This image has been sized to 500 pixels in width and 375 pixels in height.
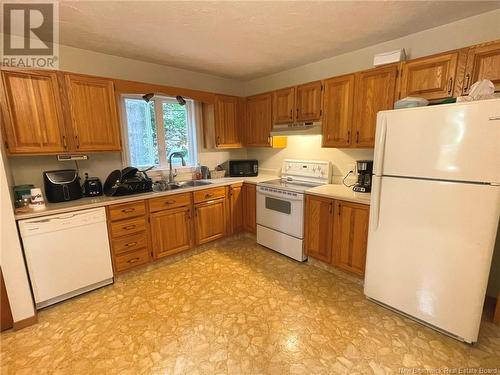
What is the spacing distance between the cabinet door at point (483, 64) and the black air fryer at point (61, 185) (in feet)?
12.0

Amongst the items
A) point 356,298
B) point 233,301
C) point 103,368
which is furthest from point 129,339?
point 356,298

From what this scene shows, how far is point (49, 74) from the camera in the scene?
219 centimetres

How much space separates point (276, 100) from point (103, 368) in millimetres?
3279

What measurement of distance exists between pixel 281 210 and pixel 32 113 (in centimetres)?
269

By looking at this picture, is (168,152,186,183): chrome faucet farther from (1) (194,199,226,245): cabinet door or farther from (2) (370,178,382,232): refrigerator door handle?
(2) (370,178,382,232): refrigerator door handle

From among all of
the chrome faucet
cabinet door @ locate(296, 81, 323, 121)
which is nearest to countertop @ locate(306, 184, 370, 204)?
cabinet door @ locate(296, 81, 323, 121)

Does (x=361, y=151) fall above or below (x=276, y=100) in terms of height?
below

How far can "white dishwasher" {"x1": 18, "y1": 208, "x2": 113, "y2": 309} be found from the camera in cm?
205

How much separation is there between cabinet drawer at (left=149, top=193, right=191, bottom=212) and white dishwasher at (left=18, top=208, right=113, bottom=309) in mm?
507

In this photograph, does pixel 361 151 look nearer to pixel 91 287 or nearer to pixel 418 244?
pixel 418 244

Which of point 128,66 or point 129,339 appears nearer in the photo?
point 129,339

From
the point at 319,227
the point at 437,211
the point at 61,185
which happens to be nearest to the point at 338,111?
the point at 319,227

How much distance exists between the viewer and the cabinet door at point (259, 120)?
3486 millimetres

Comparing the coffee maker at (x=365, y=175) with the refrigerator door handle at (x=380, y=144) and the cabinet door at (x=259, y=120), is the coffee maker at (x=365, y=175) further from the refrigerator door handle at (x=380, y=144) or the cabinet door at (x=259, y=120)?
the cabinet door at (x=259, y=120)
